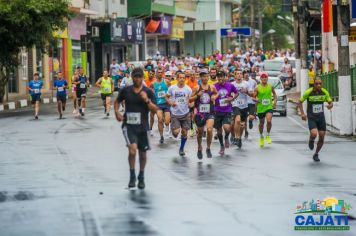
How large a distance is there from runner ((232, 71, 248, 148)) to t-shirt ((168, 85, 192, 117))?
1.70 meters

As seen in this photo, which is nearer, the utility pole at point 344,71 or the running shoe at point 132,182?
the running shoe at point 132,182

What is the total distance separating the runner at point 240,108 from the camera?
2402 centimetres

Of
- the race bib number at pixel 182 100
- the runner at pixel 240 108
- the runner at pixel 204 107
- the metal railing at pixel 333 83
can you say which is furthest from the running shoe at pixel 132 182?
the metal railing at pixel 333 83

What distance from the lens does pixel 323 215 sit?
12.5 meters

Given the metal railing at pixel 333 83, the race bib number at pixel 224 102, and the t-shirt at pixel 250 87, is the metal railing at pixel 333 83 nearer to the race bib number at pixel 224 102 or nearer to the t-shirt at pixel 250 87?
the t-shirt at pixel 250 87

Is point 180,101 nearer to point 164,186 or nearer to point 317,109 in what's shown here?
point 317,109

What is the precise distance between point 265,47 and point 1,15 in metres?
87.6

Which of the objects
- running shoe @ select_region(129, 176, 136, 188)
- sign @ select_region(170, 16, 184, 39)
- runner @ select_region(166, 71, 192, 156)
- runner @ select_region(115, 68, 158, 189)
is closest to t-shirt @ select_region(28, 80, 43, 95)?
runner @ select_region(166, 71, 192, 156)

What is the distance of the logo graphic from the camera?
11.9 m

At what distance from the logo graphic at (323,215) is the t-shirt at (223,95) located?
8.35m

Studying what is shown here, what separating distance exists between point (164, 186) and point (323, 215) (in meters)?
4.11

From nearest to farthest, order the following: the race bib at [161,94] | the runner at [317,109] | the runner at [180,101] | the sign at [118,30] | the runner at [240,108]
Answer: the runner at [317,109], the runner at [180,101], the runner at [240,108], the race bib at [161,94], the sign at [118,30]

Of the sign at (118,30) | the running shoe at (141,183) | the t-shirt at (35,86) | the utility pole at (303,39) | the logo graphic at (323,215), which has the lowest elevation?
the logo graphic at (323,215)

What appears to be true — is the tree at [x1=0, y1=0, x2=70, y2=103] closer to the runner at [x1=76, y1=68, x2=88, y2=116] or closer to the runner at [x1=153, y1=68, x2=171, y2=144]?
the runner at [x1=76, y1=68, x2=88, y2=116]
